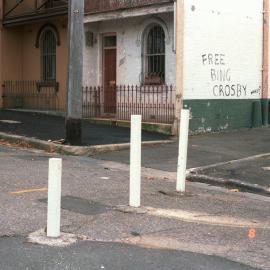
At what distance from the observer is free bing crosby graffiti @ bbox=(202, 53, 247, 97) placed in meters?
15.7

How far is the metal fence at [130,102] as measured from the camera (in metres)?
16.1

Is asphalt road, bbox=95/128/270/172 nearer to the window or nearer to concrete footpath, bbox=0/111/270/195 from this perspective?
concrete footpath, bbox=0/111/270/195

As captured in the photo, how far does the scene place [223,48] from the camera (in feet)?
52.6

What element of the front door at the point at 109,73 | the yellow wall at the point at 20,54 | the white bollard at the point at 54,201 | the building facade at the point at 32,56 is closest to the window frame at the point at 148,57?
the front door at the point at 109,73

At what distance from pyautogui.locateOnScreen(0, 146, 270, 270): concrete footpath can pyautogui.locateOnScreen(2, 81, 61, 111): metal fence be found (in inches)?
426

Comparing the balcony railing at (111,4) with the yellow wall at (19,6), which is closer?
the balcony railing at (111,4)

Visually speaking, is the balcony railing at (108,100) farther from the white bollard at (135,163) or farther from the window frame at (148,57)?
the white bollard at (135,163)

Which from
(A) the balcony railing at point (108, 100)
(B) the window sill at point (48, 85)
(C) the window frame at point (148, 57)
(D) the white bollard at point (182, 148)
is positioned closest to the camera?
(D) the white bollard at point (182, 148)

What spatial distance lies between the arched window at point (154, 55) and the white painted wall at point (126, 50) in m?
0.19

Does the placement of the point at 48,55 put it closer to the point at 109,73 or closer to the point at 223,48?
the point at 109,73

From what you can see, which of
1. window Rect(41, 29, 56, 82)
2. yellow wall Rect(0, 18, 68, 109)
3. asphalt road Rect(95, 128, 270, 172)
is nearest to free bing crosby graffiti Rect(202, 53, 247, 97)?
asphalt road Rect(95, 128, 270, 172)

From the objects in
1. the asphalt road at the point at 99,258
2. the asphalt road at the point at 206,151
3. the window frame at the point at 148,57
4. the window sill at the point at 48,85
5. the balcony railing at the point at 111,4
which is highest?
the balcony railing at the point at 111,4

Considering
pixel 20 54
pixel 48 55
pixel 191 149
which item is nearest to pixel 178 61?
pixel 191 149

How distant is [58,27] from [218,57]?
6862mm
